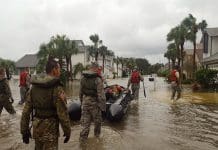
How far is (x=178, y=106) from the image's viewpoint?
17281mm

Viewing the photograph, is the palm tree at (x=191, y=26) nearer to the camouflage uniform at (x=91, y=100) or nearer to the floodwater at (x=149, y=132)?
the floodwater at (x=149, y=132)

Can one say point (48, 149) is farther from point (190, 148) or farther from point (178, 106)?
point (178, 106)

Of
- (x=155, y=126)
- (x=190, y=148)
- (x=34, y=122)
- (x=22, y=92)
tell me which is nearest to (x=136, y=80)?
(x=22, y=92)

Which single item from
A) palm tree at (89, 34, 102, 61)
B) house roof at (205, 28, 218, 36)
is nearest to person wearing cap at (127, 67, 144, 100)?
house roof at (205, 28, 218, 36)

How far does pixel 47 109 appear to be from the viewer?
18.7 ft

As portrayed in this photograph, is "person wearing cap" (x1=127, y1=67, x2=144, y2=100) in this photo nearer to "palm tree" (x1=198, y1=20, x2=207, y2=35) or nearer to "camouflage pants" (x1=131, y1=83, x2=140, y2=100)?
"camouflage pants" (x1=131, y1=83, x2=140, y2=100)

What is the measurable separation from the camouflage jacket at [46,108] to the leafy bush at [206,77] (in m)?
25.2

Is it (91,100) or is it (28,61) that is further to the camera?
(28,61)

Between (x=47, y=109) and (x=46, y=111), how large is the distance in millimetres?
37

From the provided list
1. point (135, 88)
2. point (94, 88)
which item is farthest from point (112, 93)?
point (94, 88)

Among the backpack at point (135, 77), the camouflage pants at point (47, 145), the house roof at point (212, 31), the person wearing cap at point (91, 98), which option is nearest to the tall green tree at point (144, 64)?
the house roof at point (212, 31)

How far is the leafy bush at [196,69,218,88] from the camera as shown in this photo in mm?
29297

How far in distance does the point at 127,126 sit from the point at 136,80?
23.9 ft

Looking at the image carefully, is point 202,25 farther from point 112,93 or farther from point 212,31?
point 112,93
